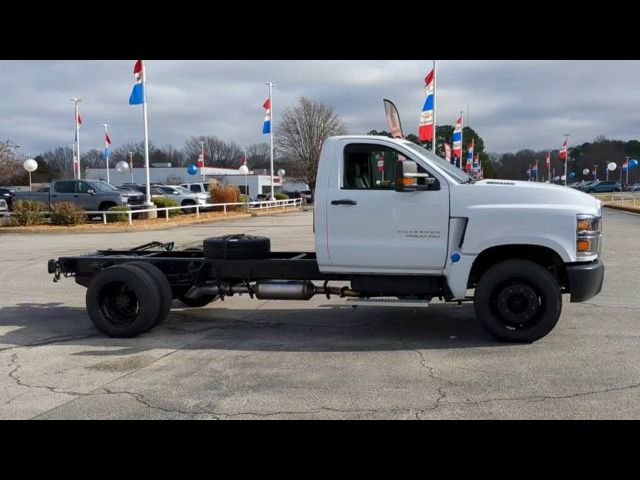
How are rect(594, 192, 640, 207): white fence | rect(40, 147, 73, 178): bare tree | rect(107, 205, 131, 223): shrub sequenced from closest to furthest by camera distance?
1. rect(107, 205, 131, 223): shrub
2. rect(594, 192, 640, 207): white fence
3. rect(40, 147, 73, 178): bare tree

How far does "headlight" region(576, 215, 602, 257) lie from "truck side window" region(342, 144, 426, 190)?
6.69 ft

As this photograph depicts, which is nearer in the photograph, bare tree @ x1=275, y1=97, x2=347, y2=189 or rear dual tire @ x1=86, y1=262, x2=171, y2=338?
rear dual tire @ x1=86, y1=262, x2=171, y2=338

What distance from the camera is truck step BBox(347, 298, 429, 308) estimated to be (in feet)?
20.5

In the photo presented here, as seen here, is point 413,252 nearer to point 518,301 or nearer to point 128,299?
point 518,301

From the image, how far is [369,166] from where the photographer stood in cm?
679

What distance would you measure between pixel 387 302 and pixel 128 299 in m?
3.24

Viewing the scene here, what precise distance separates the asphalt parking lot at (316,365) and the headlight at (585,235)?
106cm

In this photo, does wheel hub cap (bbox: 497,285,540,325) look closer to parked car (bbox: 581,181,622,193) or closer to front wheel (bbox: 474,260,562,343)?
Answer: front wheel (bbox: 474,260,562,343)

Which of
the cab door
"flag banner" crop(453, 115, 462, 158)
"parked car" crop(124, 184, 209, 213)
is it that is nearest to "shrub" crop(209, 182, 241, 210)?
"parked car" crop(124, 184, 209, 213)

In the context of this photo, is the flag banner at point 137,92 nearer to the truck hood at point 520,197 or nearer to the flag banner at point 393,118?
the flag banner at point 393,118

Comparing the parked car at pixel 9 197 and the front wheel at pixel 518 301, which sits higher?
the parked car at pixel 9 197

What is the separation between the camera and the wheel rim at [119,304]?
6.96m

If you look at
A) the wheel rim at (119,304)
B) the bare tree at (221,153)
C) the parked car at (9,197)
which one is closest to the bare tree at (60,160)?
the bare tree at (221,153)

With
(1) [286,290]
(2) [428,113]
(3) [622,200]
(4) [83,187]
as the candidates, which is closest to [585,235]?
(1) [286,290]
